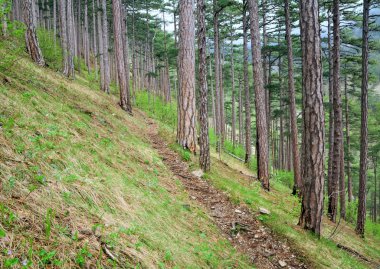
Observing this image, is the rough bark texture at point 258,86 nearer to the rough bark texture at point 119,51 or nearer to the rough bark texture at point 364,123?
Answer: the rough bark texture at point 364,123

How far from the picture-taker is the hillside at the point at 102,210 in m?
2.37

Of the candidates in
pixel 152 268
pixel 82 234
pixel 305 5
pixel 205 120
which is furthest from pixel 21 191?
pixel 305 5

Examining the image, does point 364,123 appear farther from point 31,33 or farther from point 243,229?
point 31,33

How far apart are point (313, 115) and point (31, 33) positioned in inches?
455

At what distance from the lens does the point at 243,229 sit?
537 cm

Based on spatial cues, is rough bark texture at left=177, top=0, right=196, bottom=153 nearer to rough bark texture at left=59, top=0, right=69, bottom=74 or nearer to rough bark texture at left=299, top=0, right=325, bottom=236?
rough bark texture at left=299, top=0, right=325, bottom=236

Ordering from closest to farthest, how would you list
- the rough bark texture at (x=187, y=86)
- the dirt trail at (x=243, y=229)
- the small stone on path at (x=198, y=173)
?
the dirt trail at (x=243, y=229) < the small stone on path at (x=198, y=173) < the rough bark texture at (x=187, y=86)

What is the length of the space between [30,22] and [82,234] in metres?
10.7

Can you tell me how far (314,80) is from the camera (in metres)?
5.25

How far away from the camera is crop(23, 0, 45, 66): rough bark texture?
9953 mm

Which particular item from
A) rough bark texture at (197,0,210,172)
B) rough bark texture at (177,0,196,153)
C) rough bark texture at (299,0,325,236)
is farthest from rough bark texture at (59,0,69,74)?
rough bark texture at (299,0,325,236)

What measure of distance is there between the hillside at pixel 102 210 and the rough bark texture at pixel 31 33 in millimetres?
4837

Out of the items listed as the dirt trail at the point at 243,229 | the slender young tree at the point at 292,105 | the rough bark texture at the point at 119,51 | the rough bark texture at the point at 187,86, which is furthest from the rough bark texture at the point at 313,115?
the rough bark texture at the point at 119,51

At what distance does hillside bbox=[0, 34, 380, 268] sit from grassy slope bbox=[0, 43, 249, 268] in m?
0.01
